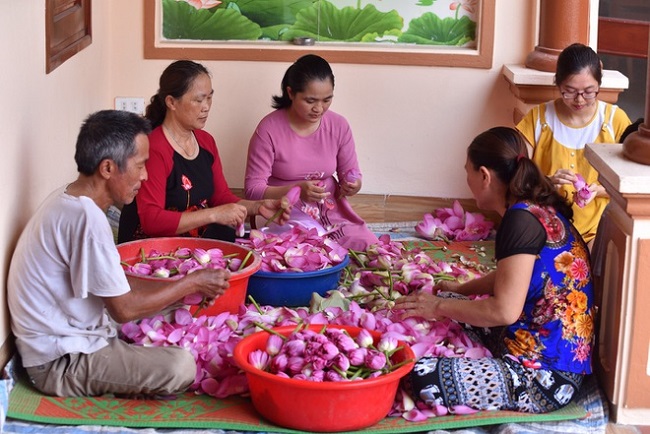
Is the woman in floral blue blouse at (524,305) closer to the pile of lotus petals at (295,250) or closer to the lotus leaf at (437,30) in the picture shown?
the pile of lotus petals at (295,250)

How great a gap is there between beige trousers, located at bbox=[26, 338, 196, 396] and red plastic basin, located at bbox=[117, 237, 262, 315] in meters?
0.37

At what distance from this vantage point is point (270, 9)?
569 centimetres

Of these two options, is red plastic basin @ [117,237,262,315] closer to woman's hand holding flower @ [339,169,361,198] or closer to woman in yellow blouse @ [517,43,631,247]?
woman's hand holding flower @ [339,169,361,198]

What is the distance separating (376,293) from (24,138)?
144 cm

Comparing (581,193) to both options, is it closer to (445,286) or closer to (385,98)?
(445,286)

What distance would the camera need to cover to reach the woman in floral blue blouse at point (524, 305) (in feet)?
10.9

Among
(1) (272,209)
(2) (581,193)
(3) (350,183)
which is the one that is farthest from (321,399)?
(3) (350,183)

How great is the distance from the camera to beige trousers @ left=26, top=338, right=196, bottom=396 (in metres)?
3.36

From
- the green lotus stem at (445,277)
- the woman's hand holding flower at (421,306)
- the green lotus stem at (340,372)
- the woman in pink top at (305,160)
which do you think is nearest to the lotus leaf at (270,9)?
the woman in pink top at (305,160)

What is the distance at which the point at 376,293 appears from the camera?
4.18 m

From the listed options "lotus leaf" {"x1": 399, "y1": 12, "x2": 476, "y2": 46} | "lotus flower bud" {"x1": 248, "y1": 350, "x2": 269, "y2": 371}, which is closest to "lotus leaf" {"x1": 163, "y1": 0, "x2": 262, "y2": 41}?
"lotus leaf" {"x1": 399, "y1": 12, "x2": 476, "y2": 46}

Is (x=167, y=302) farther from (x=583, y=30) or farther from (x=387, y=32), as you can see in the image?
(x=583, y=30)

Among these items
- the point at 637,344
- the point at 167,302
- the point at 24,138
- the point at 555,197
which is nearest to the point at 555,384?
the point at 637,344

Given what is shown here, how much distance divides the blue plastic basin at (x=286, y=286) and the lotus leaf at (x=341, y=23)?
6.24ft
